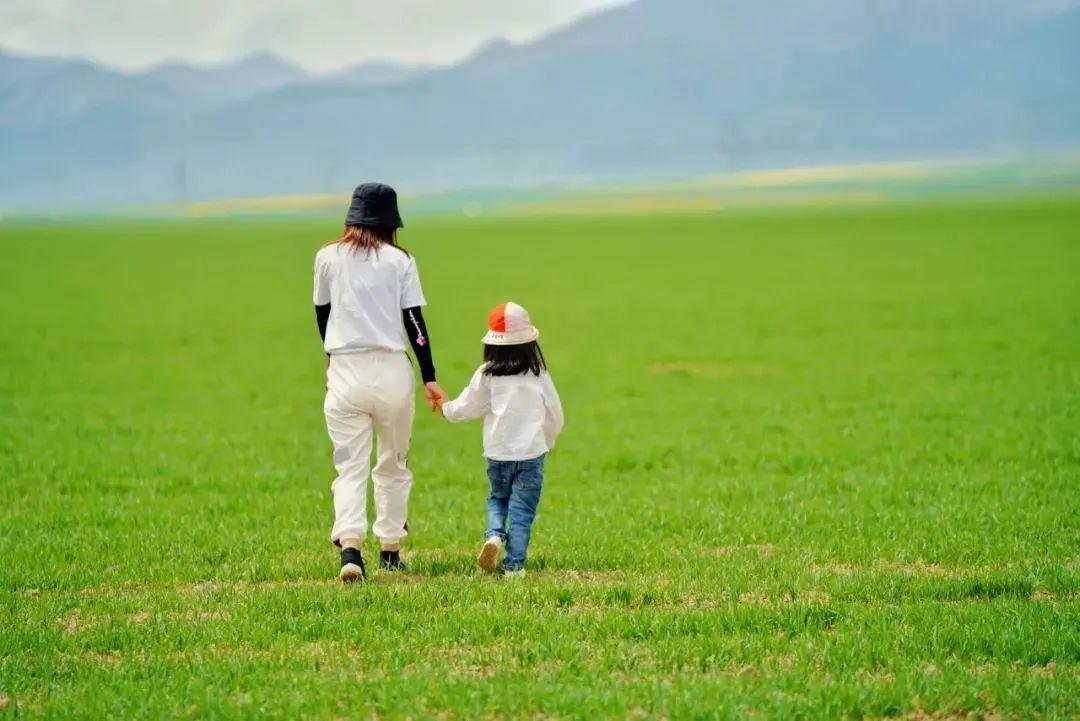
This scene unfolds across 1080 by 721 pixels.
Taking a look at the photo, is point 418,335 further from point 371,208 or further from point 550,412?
point 550,412

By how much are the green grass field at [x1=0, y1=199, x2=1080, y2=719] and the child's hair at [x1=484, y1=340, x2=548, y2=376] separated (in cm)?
137

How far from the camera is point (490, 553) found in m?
8.84

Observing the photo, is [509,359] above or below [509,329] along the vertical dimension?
below

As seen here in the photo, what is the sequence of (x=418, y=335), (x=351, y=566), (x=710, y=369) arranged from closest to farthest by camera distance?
(x=351, y=566) → (x=418, y=335) → (x=710, y=369)

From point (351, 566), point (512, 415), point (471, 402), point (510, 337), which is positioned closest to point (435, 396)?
point (471, 402)

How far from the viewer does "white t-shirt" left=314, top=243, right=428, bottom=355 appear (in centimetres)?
883

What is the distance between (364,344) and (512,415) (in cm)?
109

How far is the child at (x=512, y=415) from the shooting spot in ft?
29.2

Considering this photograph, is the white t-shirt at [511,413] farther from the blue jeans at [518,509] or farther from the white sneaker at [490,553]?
the white sneaker at [490,553]

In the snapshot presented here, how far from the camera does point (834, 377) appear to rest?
2255 centimetres

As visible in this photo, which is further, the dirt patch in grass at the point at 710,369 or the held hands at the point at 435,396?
the dirt patch in grass at the point at 710,369

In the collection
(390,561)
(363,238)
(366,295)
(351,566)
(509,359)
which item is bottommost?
(390,561)

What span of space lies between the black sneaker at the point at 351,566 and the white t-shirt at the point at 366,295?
133 cm

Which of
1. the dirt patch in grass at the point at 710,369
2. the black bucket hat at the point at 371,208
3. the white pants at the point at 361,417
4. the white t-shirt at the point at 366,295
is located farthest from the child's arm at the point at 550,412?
the dirt patch in grass at the point at 710,369
